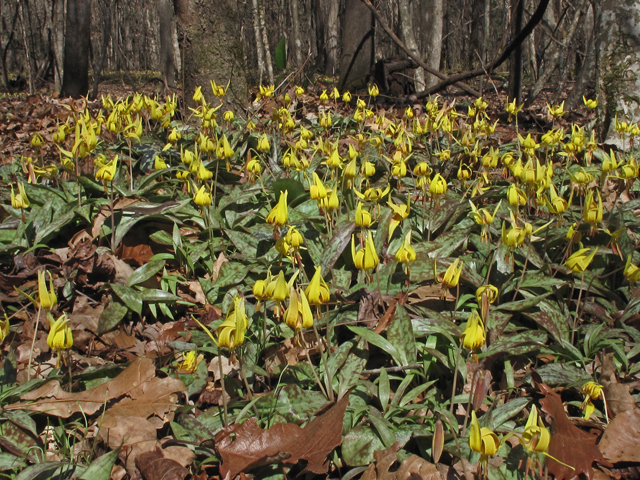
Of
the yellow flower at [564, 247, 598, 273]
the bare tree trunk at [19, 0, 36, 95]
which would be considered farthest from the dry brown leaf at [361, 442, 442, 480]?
the bare tree trunk at [19, 0, 36, 95]

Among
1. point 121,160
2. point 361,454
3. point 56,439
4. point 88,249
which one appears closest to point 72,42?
point 121,160

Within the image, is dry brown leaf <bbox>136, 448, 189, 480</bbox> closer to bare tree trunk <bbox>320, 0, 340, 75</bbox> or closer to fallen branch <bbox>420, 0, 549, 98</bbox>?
fallen branch <bbox>420, 0, 549, 98</bbox>

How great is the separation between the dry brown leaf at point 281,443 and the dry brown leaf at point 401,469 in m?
0.11

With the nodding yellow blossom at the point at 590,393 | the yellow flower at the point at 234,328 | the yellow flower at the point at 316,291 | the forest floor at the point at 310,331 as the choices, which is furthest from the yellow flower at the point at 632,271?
the yellow flower at the point at 234,328

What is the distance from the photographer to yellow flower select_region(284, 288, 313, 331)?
3.87ft

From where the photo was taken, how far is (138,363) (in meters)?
1.66

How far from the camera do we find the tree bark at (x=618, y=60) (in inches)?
119

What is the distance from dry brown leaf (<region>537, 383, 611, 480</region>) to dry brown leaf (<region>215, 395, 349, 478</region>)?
0.57m

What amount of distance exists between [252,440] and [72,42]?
281 inches

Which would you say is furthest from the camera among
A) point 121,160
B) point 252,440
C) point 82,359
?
point 121,160

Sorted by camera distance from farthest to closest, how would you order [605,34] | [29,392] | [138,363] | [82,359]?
1. [605,34]
2. [82,359]
3. [138,363]
4. [29,392]

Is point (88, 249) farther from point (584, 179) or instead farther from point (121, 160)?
point (584, 179)

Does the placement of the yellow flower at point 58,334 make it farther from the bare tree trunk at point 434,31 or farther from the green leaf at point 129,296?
the bare tree trunk at point 434,31

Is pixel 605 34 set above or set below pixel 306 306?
above
